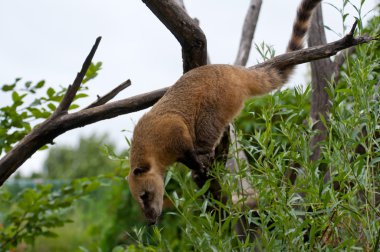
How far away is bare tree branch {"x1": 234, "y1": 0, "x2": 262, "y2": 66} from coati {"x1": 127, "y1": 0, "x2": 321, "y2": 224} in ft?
6.12

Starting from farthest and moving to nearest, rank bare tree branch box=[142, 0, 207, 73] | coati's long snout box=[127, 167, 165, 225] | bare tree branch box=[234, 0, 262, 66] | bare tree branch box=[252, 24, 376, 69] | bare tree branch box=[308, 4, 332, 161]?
1. bare tree branch box=[234, 0, 262, 66]
2. bare tree branch box=[308, 4, 332, 161]
3. coati's long snout box=[127, 167, 165, 225]
4. bare tree branch box=[252, 24, 376, 69]
5. bare tree branch box=[142, 0, 207, 73]

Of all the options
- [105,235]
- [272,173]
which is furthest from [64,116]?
[105,235]

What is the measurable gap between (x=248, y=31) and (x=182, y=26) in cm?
288

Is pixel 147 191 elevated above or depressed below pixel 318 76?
below

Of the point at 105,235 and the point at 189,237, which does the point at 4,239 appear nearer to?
the point at 189,237

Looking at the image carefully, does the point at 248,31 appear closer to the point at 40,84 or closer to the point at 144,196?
the point at 40,84

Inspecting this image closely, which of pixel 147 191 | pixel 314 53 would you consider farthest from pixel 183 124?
pixel 314 53

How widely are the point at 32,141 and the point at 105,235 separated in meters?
Result: 5.73

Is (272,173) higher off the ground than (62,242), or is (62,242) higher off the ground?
(272,173)

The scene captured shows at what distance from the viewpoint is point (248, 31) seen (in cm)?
623

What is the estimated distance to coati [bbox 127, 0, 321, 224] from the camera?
155 inches

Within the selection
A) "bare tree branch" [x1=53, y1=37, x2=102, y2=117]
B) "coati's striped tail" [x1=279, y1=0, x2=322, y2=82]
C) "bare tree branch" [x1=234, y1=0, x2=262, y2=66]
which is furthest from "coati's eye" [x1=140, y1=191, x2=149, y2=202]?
"bare tree branch" [x1=234, y1=0, x2=262, y2=66]

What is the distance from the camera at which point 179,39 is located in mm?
3559

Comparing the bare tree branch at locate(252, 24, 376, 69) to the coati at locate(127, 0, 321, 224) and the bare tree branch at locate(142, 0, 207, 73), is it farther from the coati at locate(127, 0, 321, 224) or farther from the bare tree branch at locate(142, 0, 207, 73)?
the bare tree branch at locate(142, 0, 207, 73)
